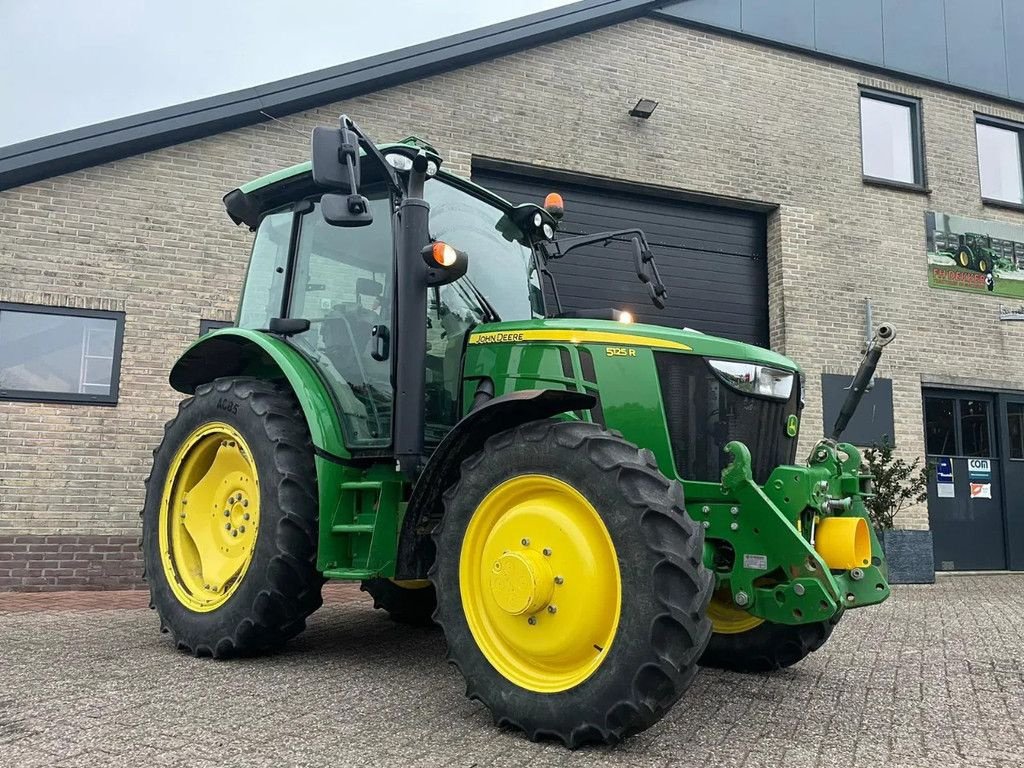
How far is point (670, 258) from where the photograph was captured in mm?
10180

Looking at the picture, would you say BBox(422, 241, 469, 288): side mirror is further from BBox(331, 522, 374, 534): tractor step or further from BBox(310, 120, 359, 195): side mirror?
BBox(331, 522, 374, 534): tractor step

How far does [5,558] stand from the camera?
706cm

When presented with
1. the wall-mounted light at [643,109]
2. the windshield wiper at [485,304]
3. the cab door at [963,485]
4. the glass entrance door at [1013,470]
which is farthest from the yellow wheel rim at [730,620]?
the glass entrance door at [1013,470]

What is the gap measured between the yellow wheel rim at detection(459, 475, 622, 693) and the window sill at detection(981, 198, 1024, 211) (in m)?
11.1

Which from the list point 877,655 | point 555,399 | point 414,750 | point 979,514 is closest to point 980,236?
point 979,514

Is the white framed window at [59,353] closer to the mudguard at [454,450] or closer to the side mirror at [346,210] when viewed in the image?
the side mirror at [346,210]

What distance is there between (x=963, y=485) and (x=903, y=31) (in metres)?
6.29

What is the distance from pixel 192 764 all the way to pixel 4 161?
6620mm

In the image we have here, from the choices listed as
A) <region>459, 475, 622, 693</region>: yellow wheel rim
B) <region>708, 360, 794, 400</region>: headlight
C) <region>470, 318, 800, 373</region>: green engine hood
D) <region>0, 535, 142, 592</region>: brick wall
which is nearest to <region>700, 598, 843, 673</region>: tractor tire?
<region>708, 360, 794, 400</region>: headlight

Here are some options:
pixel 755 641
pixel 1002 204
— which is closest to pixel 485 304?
pixel 755 641

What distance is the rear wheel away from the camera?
12.4 feet

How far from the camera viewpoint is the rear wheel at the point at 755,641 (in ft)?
12.4

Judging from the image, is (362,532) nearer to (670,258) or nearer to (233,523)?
(233,523)

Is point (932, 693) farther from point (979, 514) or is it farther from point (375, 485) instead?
point (979, 514)
